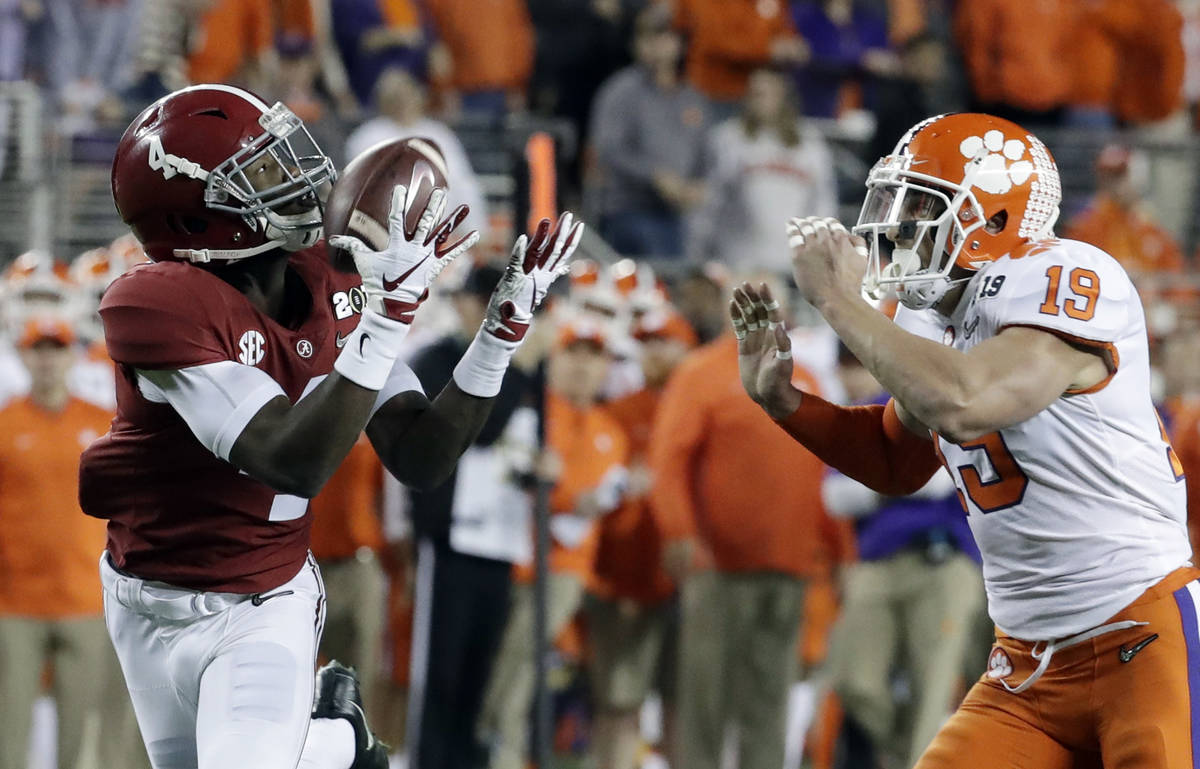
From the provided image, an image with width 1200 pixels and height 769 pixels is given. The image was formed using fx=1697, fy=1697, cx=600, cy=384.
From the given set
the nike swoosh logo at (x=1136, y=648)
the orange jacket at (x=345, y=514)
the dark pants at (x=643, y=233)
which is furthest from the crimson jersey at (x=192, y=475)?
the dark pants at (x=643, y=233)

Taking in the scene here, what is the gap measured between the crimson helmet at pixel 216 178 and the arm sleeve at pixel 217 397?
34 cm

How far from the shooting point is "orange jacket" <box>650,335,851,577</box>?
673cm

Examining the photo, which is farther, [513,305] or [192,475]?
[513,305]

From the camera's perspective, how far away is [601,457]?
713cm

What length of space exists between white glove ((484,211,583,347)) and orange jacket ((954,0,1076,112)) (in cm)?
737

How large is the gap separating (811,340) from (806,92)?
2.56 m

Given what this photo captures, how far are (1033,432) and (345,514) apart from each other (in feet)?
13.2

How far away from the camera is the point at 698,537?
6.85 meters

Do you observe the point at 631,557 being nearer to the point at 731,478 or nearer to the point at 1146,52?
the point at 731,478

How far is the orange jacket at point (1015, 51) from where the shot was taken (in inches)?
404

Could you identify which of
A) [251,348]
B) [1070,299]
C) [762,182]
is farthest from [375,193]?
[762,182]

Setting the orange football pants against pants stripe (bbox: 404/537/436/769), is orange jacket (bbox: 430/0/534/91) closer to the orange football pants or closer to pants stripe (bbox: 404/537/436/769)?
pants stripe (bbox: 404/537/436/769)

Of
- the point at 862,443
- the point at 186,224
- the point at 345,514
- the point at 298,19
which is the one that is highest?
the point at 186,224

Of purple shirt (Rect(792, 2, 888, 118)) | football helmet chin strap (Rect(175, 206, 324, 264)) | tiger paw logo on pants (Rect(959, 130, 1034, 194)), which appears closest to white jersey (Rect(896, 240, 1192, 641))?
tiger paw logo on pants (Rect(959, 130, 1034, 194))
